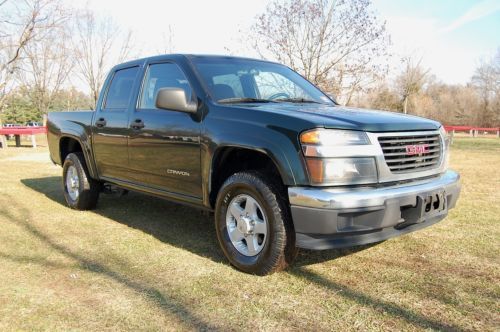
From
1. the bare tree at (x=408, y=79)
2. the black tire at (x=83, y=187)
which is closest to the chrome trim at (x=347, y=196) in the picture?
the black tire at (x=83, y=187)

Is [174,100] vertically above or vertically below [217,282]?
above

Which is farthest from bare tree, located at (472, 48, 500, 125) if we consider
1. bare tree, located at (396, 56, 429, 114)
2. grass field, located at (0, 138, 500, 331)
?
grass field, located at (0, 138, 500, 331)

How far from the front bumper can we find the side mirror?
1266 mm

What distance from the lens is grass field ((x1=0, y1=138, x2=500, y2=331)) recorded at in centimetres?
271

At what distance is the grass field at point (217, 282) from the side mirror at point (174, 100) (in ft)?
4.32

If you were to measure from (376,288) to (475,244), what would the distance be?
1565 mm

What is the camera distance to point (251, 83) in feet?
14.0

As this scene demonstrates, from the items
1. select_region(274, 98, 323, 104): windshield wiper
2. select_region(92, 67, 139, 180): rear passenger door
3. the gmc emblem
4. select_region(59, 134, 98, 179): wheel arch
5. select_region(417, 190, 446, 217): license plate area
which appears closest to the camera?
select_region(417, 190, 446, 217): license plate area

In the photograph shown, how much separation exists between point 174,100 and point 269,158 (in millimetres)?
985

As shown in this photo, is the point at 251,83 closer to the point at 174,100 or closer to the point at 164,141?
the point at 174,100

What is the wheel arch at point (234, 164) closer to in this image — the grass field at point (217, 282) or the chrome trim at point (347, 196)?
the chrome trim at point (347, 196)

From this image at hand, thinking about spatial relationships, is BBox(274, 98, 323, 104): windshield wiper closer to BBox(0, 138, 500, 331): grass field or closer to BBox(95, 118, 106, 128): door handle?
BBox(0, 138, 500, 331): grass field

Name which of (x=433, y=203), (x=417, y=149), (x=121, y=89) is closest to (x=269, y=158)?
(x=417, y=149)

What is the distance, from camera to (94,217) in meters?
5.45
